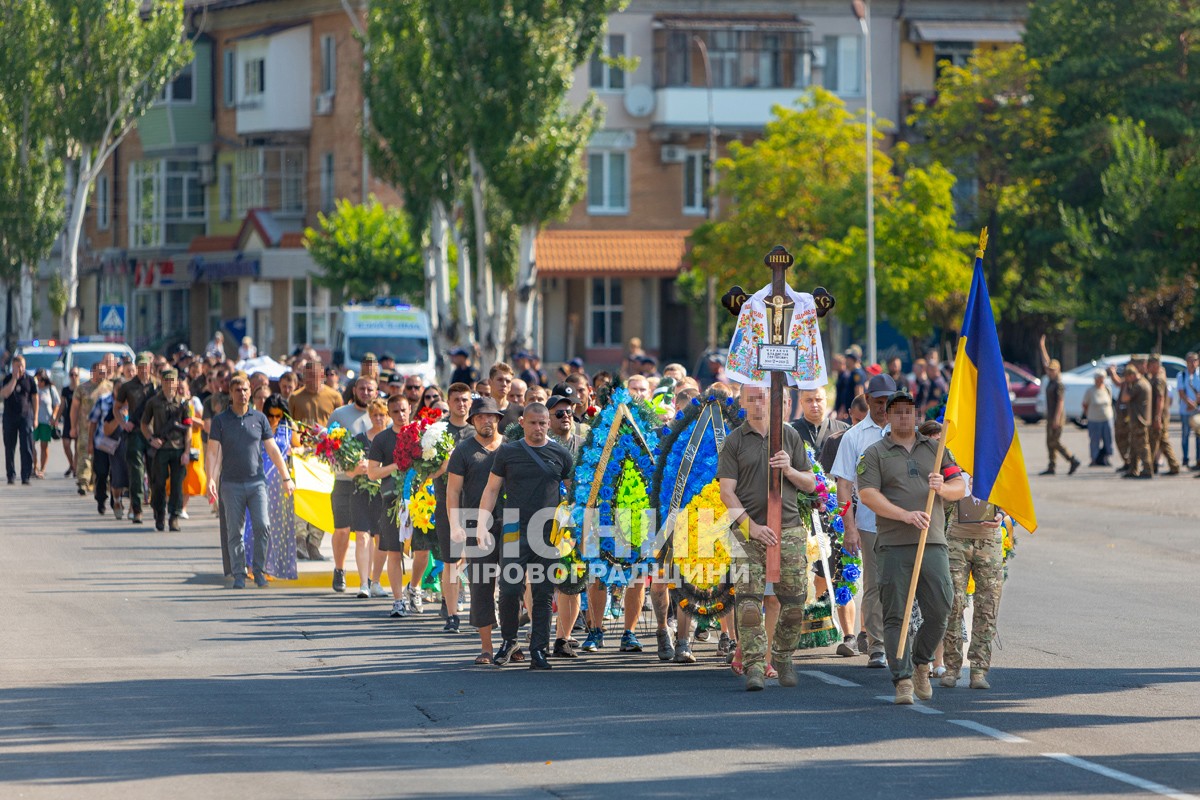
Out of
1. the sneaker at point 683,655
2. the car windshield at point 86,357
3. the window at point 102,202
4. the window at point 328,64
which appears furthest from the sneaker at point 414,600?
the window at point 102,202

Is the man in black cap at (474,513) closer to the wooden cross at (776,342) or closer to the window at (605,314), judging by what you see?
the wooden cross at (776,342)

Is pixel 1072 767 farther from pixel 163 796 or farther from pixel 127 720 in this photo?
pixel 127 720

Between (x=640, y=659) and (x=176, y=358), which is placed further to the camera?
(x=176, y=358)

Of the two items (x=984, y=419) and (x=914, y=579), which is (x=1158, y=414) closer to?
(x=984, y=419)

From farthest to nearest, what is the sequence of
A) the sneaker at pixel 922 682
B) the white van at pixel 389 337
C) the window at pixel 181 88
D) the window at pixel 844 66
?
the window at pixel 181 88 → the window at pixel 844 66 → the white van at pixel 389 337 → the sneaker at pixel 922 682

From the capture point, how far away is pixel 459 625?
14.7m

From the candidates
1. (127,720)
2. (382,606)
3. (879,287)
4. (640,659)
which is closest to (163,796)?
(127,720)

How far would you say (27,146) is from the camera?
52.8m

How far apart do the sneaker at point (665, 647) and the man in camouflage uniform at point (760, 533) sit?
1299 mm

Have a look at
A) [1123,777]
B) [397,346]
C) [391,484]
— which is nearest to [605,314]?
[397,346]

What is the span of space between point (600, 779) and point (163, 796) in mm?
1966

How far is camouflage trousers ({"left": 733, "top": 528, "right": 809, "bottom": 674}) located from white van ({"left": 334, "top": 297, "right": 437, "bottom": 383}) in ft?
89.2

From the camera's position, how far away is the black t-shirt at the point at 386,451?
15.4 m

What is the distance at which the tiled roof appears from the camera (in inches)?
2324
